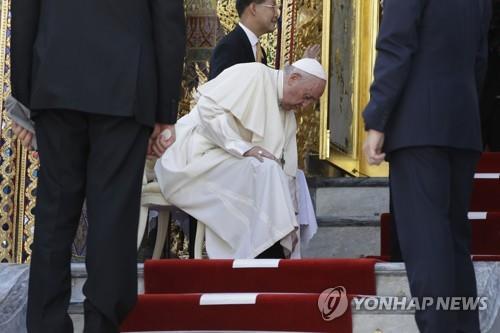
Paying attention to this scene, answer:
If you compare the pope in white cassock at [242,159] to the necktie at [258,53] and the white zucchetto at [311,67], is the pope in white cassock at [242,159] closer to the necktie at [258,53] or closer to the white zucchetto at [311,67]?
the white zucchetto at [311,67]

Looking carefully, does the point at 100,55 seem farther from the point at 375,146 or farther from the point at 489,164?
the point at 489,164

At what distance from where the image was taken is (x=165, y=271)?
18.2ft

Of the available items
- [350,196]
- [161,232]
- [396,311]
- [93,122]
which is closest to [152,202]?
[161,232]

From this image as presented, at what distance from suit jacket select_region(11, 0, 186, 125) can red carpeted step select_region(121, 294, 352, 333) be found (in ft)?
3.12

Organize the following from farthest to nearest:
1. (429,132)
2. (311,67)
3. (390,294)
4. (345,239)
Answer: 1. (345,239)
2. (311,67)
3. (390,294)
4. (429,132)

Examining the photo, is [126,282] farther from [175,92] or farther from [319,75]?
[319,75]

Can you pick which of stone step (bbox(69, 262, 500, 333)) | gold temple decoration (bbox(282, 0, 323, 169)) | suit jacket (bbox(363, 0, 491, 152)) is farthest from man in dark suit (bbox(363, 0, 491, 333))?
gold temple decoration (bbox(282, 0, 323, 169))

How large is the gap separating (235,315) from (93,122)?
1.15m

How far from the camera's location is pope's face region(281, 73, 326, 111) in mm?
7242

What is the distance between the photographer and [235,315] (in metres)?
5.13

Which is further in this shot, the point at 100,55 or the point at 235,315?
the point at 235,315

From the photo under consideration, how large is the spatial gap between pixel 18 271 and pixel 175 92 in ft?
4.41

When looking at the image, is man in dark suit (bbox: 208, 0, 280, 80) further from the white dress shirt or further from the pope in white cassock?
the pope in white cassock

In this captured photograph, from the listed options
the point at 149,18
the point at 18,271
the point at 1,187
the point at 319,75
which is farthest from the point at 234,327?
the point at 1,187
